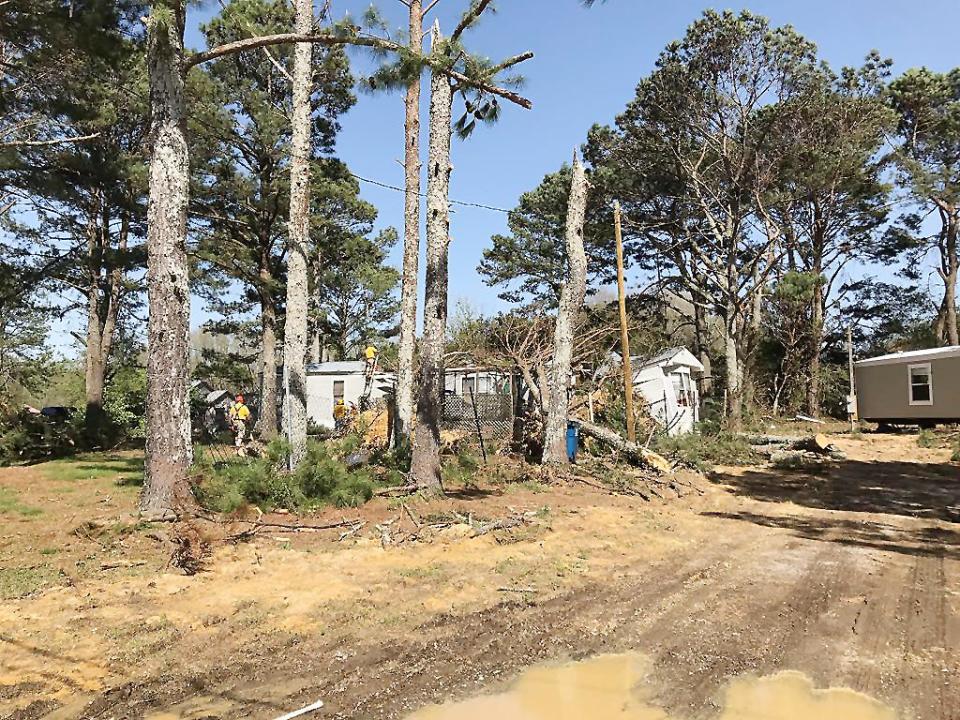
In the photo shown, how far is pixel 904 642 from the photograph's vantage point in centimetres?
416

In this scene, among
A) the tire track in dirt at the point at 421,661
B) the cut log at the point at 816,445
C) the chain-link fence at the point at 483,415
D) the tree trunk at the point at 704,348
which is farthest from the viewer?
the tree trunk at the point at 704,348

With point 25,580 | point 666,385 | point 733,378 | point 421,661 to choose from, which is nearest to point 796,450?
point 666,385

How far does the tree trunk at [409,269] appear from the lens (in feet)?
46.2

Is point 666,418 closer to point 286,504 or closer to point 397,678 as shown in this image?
point 286,504

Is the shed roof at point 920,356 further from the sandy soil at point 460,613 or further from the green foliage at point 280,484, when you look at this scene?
the green foliage at point 280,484

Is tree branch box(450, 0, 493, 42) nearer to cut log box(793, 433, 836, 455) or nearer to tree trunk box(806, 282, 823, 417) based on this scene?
cut log box(793, 433, 836, 455)

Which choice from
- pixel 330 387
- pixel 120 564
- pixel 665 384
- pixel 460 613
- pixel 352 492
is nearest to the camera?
pixel 460 613

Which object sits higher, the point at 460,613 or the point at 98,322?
the point at 98,322

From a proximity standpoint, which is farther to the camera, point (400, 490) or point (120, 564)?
point (400, 490)

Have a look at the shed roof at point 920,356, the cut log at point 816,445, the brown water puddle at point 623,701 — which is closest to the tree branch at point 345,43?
the brown water puddle at point 623,701

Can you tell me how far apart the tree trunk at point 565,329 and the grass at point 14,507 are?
29.4 ft

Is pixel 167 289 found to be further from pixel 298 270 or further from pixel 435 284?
pixel 435 284

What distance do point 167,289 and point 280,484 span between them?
126 inches

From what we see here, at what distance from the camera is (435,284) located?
32.4ft
